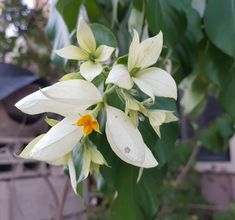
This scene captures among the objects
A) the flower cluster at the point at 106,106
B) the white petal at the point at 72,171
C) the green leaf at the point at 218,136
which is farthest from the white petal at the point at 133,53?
the green leaf at the point at 218,136

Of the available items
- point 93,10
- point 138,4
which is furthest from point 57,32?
point 138,4

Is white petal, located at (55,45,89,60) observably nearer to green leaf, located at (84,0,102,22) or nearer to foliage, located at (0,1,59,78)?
green leaf, located at (84,0,102,22)

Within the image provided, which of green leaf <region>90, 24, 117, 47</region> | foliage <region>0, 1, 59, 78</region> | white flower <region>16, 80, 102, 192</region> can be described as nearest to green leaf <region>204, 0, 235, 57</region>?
green leaf <region>90, 24, 117, 47</region>

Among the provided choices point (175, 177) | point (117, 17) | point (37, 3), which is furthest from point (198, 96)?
point (175, 177)

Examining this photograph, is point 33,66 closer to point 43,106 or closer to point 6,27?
point 6,27

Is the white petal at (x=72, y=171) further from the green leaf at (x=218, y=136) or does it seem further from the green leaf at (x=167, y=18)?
the green leaf at (x=218, y=136)

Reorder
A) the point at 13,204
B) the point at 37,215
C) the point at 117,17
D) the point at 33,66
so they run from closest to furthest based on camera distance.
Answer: the point at 117,17, the point at 13,204, the point at 37,215, the point at 33,66

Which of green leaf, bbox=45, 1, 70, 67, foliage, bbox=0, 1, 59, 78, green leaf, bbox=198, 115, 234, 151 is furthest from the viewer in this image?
foliage, bbox=0, 1, 59, 78
